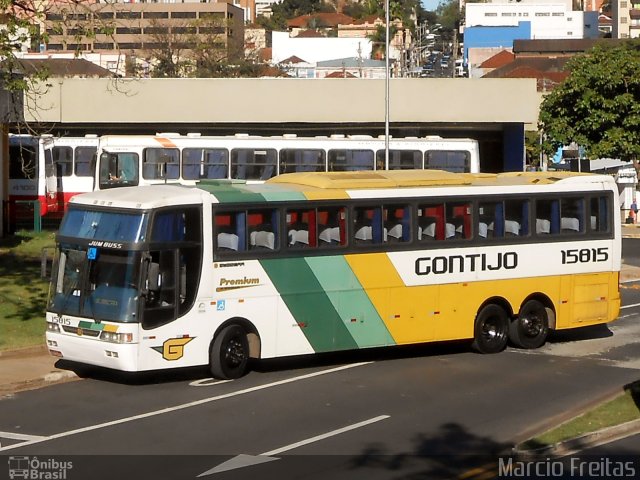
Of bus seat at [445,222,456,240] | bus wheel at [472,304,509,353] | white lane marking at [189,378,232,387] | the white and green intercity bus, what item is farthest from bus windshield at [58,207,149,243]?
bus wheel at [472,304,509,353]

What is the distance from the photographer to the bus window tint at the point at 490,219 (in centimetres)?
1972

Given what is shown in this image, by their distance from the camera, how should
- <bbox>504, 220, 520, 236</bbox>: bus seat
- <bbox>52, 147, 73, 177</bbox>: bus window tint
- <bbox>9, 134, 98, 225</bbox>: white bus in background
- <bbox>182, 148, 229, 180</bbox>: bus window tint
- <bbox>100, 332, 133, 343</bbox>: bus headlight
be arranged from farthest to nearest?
1. <bbox>52, 147, 73, 177</bbox>: bus window tint
2. <bbox>9, 134, 98, 225</bbox>: white bus in background
3. <bbox>182, 148, 229, 180</bbox>: bus window tint
4. <bbox>504, 220, 520, 236</bbox>: bus seat
5. <bbox>100, 332, 133, 343</bbox>: bus headlight

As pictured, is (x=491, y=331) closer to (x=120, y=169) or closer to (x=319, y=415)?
(x=319, y=415)

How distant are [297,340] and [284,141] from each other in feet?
62.9

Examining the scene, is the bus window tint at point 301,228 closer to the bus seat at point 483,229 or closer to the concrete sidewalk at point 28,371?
the bus seat at point 483,229

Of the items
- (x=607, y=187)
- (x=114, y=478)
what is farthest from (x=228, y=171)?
(x=114, y=478)

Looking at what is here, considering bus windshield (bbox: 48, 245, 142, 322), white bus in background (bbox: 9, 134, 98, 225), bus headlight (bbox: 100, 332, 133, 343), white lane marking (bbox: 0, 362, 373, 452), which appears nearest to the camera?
white lane marking (bbox: 0, 362, 373, 452)

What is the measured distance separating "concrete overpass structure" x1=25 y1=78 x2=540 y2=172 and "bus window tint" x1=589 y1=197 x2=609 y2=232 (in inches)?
914

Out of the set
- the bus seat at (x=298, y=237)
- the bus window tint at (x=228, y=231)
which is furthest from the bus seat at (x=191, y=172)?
the bus window tint at (x=228, y=231)

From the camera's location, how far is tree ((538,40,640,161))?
168 ft

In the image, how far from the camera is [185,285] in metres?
16.5

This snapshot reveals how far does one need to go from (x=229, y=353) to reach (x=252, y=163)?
19.6 meters

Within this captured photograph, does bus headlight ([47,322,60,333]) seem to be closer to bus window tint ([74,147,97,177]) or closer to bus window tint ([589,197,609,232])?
bus window tint ([589,197,609,232])

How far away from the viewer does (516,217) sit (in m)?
20.1
